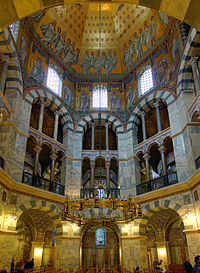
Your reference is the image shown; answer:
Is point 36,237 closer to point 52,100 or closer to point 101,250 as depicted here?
point 101,250

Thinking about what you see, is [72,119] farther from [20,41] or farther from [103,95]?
[20,41]

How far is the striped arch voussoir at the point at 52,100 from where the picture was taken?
15.5 meters

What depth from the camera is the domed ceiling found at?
18156 millimetres

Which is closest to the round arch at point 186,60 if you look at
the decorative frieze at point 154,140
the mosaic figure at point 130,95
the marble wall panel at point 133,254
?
the decorative frieze at point 154,140

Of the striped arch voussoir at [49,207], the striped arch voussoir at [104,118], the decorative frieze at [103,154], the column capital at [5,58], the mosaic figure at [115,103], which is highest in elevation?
the mosaic figure at [115,103]

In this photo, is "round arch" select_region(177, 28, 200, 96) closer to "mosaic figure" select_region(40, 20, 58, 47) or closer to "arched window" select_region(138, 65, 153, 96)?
"arched window" select_region(138, 65, 153, 96)

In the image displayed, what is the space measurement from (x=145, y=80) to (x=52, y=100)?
742 centimetres

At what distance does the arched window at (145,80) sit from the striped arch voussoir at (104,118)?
2887 millimetres

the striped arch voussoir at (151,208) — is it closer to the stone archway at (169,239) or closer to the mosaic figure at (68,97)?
the stone archway at (169,239)

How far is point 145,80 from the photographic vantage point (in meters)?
18.3

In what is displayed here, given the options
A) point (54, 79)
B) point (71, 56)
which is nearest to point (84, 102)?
point (54, 79)

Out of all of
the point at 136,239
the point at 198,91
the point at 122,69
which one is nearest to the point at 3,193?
the point at 136,239

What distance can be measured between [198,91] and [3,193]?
11139mm

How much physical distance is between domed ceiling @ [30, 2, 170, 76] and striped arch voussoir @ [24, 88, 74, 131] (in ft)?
13.0
